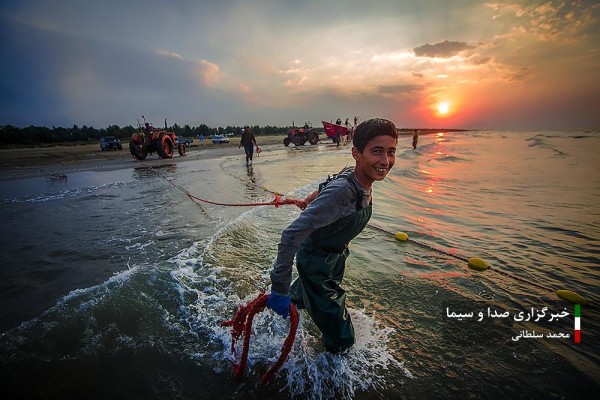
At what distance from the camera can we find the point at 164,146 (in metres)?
19.1

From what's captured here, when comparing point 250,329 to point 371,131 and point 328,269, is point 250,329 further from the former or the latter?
point 371,131

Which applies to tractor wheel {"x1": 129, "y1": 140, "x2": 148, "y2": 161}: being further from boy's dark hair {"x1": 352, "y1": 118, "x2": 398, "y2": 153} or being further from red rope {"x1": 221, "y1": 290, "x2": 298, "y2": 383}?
boy's dark hair {"x1": 352, "y1": 118, "x2": 398, "y2": 153}

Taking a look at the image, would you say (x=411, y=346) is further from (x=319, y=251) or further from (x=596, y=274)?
(x=596, y=274)

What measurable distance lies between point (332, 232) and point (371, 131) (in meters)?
0.76

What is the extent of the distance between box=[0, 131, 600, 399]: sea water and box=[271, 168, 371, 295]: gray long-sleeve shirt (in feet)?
2.99

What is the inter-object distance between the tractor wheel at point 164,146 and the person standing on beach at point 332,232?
1990 cm

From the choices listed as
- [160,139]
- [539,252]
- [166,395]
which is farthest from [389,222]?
[160,139]

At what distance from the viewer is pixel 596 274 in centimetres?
353

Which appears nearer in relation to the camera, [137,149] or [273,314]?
[273,314]

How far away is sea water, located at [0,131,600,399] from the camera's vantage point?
6.34 feet

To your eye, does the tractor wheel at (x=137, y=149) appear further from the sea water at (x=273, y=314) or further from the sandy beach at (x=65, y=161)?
the sea water at (x=273, y=314)

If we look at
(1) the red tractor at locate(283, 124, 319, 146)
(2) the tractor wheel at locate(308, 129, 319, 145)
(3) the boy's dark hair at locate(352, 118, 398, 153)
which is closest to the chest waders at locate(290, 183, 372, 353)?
(3) the boy's dark hair at locate(352, 118, 398, 153)

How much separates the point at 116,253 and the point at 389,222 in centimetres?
512

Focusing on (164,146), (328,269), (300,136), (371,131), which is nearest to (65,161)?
(164,146)
